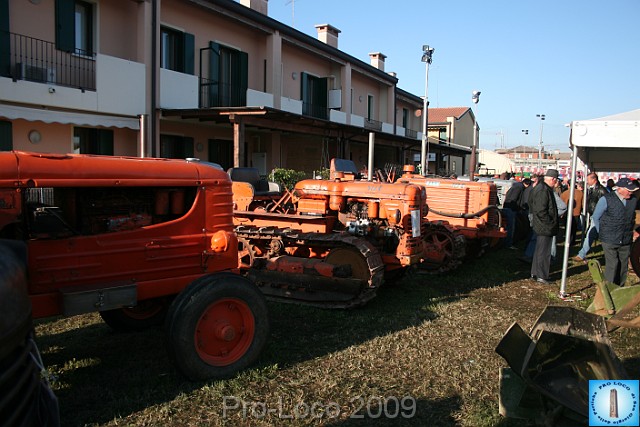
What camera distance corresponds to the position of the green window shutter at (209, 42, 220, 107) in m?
15.0

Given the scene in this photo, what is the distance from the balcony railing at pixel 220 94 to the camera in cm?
1510

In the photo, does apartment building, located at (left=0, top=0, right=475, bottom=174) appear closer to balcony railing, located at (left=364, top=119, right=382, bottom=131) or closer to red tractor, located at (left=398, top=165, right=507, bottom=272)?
balcony railing, located at (left=364, top=119, right=382, bottom=131)

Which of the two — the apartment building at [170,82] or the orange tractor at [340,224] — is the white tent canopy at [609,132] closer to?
the orange tractor at [340,224]

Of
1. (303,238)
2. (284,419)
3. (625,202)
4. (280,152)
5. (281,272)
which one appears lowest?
(284,419)

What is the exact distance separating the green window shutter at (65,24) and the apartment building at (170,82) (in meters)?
0.02

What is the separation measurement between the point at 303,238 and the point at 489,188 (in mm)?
4479

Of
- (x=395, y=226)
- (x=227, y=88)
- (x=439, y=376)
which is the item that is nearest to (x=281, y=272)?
(x=395, y=226)

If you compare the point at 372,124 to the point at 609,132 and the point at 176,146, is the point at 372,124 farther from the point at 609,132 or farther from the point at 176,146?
the point at 609,132

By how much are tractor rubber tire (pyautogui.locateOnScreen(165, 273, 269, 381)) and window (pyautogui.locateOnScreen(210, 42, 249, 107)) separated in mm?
12310

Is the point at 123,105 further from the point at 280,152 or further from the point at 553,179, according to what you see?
the point at 553,179

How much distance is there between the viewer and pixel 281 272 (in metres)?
6.41

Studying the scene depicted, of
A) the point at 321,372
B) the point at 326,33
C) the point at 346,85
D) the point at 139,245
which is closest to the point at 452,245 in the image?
the point at 321,372

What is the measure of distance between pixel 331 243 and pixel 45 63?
816 cm

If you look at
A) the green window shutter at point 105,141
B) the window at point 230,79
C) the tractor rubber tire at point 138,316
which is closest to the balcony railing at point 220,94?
the window at point 230,79
